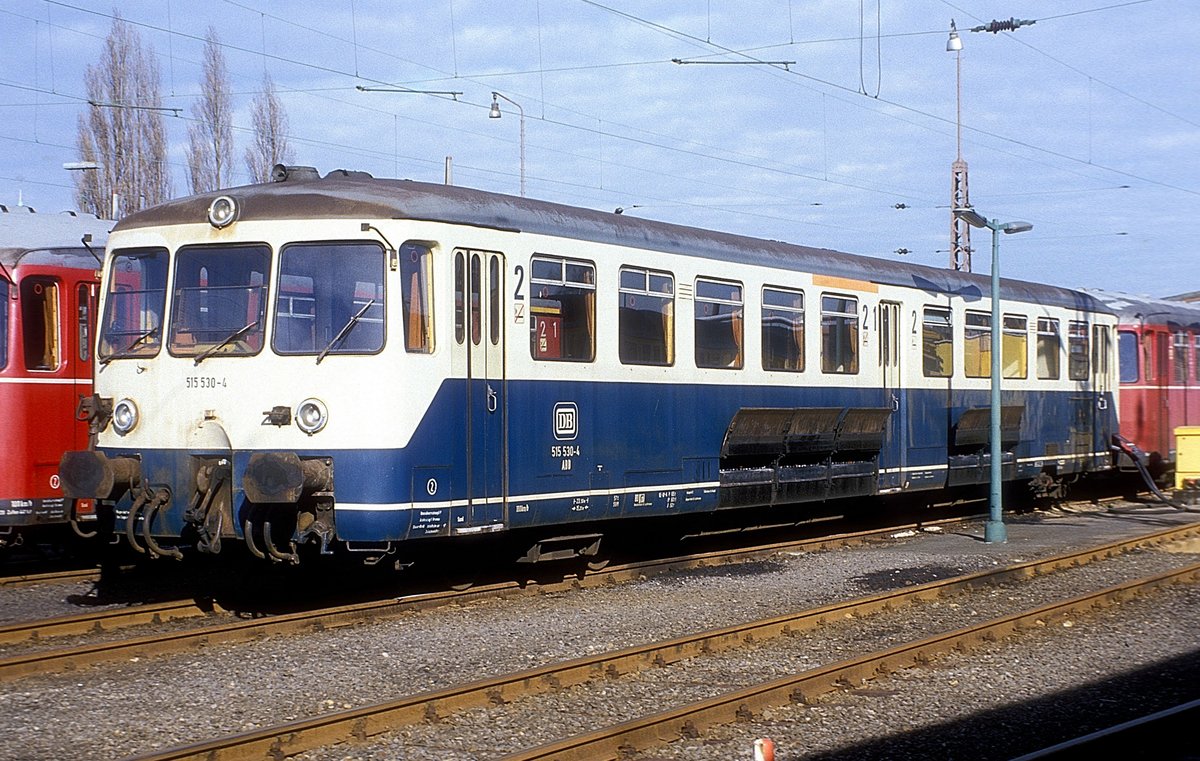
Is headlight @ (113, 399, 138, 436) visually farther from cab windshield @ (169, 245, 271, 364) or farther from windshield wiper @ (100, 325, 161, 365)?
cab windshield @ (169, 245, 271, 364)

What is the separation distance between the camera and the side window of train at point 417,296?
34.8ft

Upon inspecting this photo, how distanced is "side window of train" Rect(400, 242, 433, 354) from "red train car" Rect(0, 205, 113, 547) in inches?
159

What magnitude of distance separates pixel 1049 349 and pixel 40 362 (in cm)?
1441

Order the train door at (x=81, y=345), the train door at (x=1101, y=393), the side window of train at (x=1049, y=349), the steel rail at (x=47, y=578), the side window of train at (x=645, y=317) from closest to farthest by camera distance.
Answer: the side window of train at (x=645, y=317) → the steel rail at (x=47, y=578) → the train door at (x=81, y=345) → the side window of train at (x=1049, y=349) → the train door at (x=1101, y=393)

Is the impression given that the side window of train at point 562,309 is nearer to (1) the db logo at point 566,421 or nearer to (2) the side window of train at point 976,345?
(1) the db logo at point 566,421

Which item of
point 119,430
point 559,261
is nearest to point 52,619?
point 119,430

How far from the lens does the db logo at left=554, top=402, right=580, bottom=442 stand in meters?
11.9

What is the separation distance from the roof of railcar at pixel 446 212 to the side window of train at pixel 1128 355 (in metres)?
10.9

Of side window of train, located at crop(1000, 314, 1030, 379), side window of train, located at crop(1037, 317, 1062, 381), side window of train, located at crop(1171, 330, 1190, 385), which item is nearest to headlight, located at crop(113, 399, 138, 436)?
side window of train, located at crop(1000, 314, 1030, 379)

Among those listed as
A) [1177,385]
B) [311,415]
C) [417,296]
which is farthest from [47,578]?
[1177,385]

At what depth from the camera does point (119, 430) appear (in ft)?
36.2

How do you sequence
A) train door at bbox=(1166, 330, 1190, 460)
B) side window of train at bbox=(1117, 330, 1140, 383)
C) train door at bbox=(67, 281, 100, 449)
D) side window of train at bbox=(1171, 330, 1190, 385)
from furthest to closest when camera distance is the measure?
side window of train at bbox=(1171, 330, 1190, 385) < train door at bbox=(1166, 330, 1190, 460) < side window of train at bbox=(1117, 330, 1140, 383) < train door at bbox=(67, 281, 100, 449)

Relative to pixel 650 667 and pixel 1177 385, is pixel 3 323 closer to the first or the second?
pixel 650 667

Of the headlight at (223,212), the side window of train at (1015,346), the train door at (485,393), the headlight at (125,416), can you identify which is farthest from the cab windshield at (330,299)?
the side window of train at (1015,346)
